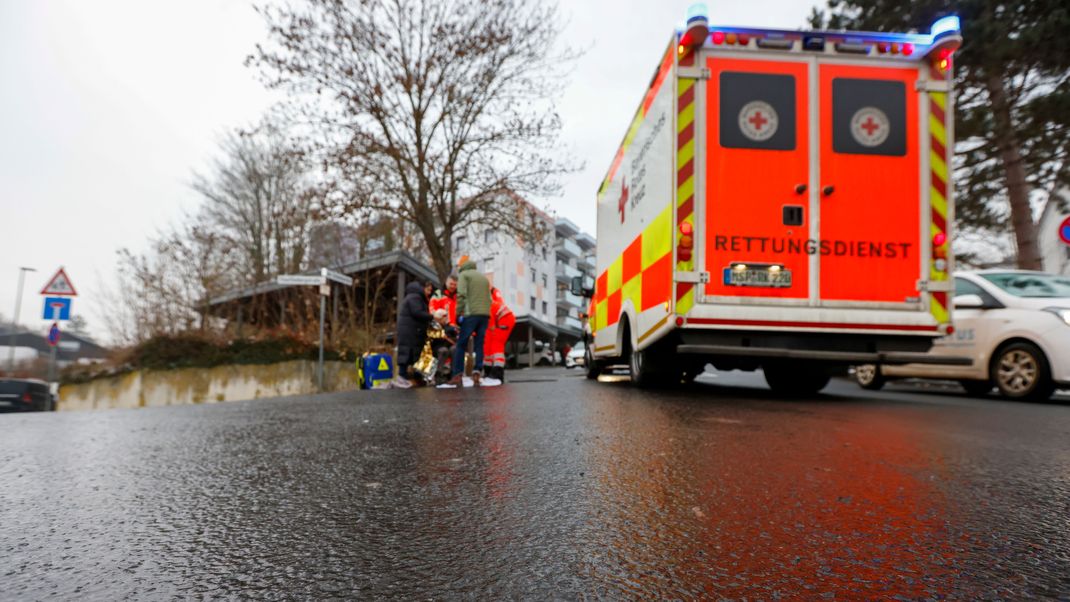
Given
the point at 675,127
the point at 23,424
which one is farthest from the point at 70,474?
the point at 675,127

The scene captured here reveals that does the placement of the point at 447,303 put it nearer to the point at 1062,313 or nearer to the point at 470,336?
the point at 470,336

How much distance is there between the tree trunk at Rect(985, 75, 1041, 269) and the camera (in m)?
12.9

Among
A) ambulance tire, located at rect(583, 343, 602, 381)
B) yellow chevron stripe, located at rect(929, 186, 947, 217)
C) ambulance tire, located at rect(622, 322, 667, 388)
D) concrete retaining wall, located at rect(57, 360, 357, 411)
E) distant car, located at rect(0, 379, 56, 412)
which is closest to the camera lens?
yellow chevron stripe, located at rect(929, 186, 947, 217)

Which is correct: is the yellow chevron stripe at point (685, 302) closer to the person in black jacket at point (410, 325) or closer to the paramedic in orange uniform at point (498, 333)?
the paramedic in orange uniform at point (498, 333)

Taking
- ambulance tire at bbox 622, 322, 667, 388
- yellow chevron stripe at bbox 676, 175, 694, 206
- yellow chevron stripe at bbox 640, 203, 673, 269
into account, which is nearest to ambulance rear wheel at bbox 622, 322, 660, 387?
ambulance tire at bbox 622, 322, 667, 388

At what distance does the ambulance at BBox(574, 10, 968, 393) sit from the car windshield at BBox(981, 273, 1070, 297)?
8.77 ft

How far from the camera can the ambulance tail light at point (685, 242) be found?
5.82 metres

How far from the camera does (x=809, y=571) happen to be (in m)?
1.54

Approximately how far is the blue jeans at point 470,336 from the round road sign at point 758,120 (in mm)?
4612

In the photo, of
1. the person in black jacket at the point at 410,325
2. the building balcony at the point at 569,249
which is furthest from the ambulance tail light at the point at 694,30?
the building balcony at the point at 569,249

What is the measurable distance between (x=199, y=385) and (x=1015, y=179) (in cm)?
1837

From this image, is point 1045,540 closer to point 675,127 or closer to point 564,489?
point 564,489

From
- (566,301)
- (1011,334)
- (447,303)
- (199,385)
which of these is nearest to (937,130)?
(1011,334)

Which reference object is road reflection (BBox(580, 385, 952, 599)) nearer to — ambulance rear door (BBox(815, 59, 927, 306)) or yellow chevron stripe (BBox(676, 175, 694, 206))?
ambulance rear door (BBox(815, 59, 927, 306))
